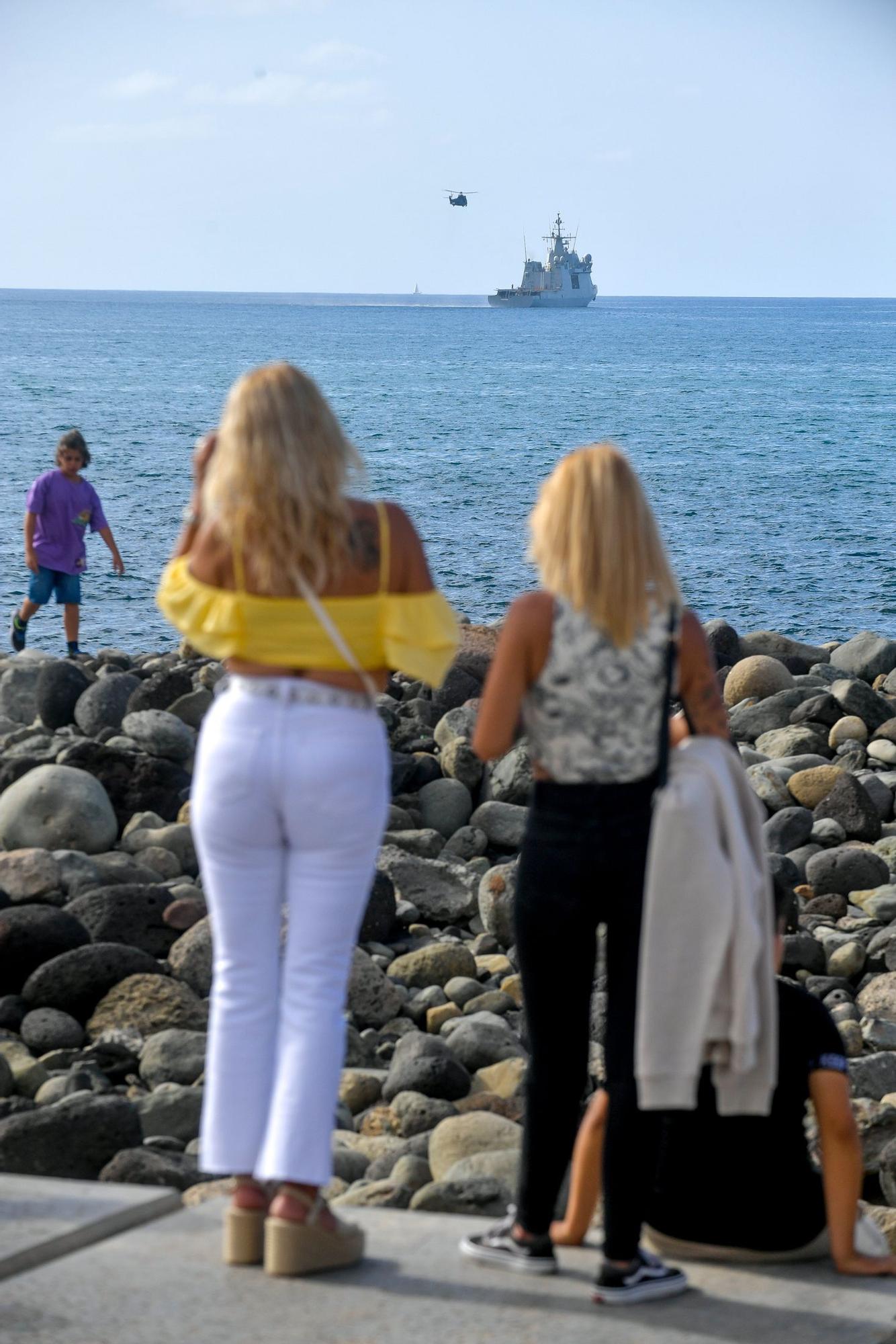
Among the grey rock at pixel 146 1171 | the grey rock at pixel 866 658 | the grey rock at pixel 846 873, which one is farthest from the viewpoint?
the grey rock at pixel 866 658

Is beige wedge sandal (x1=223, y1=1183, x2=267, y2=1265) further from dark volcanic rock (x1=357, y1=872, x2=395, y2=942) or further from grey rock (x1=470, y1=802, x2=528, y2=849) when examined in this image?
grey rock (x1=470, y1=802, x2=528, y2=849)

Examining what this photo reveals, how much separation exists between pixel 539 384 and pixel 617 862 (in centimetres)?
9341

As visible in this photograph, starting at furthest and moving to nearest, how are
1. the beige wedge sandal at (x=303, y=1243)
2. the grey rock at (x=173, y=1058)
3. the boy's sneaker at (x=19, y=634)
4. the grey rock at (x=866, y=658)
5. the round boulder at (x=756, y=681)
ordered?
the grey rock at (x=866, y=658) → the boy's sneaker at (x=19, y=634) → the round boulder at (x=756, y=681) → the grey rock at (x=173, y=1058) → the beige wedge sandal at (x=303, y=1243)

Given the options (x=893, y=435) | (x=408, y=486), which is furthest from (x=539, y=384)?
(x=408, y=486)

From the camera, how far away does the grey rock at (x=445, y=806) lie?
1122 centimetres

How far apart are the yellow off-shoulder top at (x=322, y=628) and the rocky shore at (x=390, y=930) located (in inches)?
28.6

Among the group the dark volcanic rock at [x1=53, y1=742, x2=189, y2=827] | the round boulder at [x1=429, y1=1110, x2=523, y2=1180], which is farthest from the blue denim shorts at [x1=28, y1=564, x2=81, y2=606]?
the round boulder at [x1=429, y1=1110, x2=523, y2=1180]

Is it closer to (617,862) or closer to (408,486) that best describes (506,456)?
(408,486)

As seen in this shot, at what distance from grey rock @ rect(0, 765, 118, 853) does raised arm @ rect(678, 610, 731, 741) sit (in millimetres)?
6967

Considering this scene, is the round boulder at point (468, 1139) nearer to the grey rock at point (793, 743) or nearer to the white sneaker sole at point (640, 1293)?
the white sneaker sole at point (640, 1293)

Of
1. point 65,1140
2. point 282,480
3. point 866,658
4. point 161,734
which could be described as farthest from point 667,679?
point 866,658

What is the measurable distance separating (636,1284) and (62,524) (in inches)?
453

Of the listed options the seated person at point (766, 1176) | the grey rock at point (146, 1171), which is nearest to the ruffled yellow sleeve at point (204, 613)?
the seated person at point (766, 1176)

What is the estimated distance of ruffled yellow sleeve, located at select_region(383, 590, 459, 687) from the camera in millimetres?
3551
